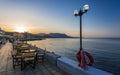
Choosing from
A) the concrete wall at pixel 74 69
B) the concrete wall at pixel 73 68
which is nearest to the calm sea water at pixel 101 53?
the concrete wall at pixel 73 68

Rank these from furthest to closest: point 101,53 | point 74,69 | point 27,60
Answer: point 101,53, point 27,60, point 74,69

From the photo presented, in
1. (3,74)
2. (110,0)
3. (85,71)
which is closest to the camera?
(85,71)

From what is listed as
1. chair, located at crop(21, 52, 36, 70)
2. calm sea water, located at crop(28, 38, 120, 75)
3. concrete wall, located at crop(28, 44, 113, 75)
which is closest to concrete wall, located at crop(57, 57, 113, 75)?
concrete wall, located at crop(28, 44, 113, 75)

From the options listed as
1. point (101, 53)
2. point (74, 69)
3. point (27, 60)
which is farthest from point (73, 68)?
point (101, 53)

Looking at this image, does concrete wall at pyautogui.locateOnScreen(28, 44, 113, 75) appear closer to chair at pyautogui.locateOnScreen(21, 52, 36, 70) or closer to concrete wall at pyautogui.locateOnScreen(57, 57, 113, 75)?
concrete wall at pyautogui.locateOnScreen(57, 57, 113, 75)

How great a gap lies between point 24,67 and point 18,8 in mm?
11140

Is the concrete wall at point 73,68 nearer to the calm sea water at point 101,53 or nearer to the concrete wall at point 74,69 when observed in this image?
the concrete wall at point 74,69

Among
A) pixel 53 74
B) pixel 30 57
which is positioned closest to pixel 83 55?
pixel 53 74

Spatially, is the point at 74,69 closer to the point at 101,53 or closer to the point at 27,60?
the point at 27,60

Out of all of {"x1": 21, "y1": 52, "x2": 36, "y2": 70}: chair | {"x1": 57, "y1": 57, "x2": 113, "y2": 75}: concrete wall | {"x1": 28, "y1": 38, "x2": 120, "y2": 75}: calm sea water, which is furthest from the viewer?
{"x1": 28, "y1": 38, "x2": 120, "y2": 75}: calm sea water

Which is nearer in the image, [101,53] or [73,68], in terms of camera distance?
[73,68]

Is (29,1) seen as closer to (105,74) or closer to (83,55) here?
(83,55)

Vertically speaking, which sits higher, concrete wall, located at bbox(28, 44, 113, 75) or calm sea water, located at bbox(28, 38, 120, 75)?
concrete wall, located at bbox(28, 44, 113, 75)

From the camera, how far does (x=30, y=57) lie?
5219 millimetres
